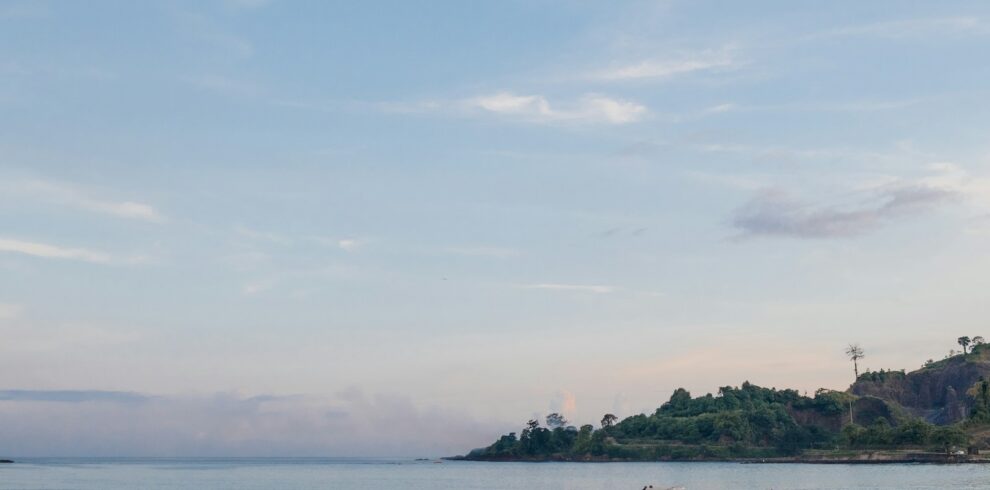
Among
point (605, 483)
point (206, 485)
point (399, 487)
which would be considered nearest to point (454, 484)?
point (399, 487)

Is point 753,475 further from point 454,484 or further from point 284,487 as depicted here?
point 284,487

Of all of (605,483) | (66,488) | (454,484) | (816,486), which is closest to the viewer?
(816,486)

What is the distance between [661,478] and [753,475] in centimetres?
1781

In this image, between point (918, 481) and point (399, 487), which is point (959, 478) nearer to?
point (918, 481)

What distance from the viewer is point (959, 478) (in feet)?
503

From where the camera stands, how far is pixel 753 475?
7579 inches

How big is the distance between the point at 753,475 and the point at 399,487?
226ft

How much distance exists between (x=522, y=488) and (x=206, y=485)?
6111 centimetres

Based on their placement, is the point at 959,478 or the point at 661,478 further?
the point at 661,478

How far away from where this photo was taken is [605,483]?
179 metres

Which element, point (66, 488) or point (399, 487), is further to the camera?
point (399, 487)

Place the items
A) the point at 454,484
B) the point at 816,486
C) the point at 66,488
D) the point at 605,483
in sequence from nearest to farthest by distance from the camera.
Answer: the point at 816,486 → the point at 66,488 → the point at 605,483 → the point at 454,484

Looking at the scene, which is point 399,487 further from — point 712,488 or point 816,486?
point 816,486

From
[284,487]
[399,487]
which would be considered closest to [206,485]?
[284,487]
